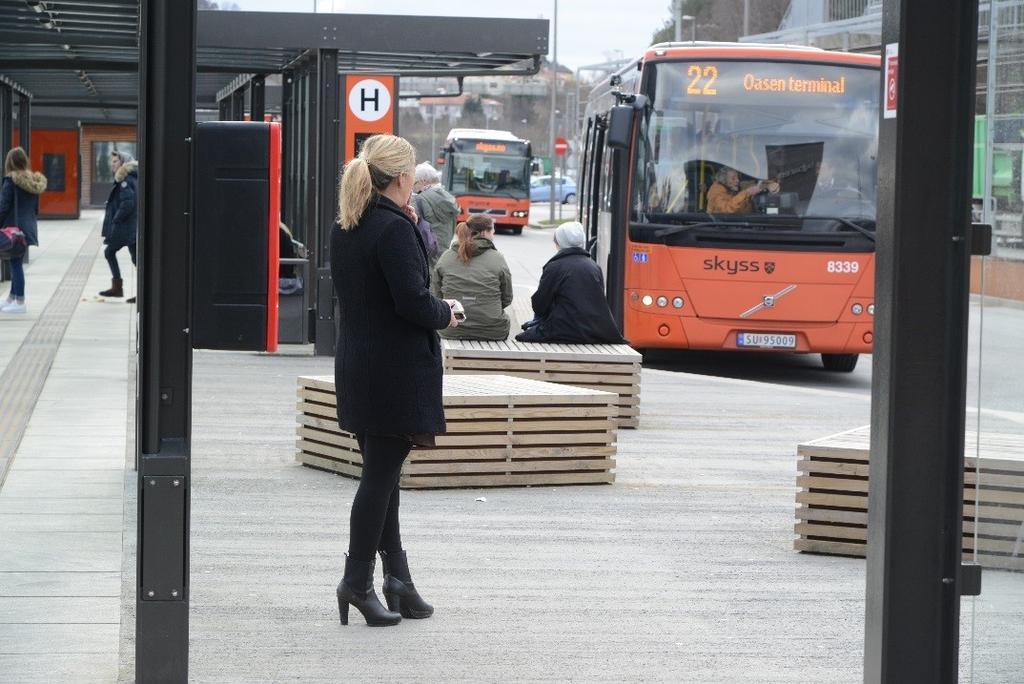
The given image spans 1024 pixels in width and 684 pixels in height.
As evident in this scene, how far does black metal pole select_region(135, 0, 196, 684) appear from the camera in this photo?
4.53 metres

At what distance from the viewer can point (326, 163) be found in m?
14.4

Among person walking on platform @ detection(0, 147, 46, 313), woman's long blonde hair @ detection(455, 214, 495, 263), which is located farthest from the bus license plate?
person walking on platform @ detection(0, 147, 46, 313)

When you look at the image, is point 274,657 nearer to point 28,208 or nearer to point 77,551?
point 77,551

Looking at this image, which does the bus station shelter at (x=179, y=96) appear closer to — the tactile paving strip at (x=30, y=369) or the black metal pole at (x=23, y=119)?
the black metal pole at (x=23, y=119)

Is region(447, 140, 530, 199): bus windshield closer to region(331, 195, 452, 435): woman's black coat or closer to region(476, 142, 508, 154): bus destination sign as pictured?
region(476, 142, 508, 154): bus destination sign

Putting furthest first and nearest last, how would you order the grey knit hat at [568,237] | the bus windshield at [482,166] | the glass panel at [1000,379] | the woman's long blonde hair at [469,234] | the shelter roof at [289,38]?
the bus windshield at [482,166]
the shelter roof at [289,38]
the grey knit hat at [568,237]
the woman's long blonde hair at [469,234]
the glass panel at [1000,379]

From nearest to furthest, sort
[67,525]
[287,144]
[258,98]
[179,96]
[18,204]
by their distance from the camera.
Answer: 1. [179,96]
2. [67,525]
3. [18,204]
4. [287,144]
5. [258,98]

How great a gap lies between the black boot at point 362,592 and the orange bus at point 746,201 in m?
9.61

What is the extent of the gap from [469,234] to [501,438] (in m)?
3.13

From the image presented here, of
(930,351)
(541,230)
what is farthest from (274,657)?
(541,230)

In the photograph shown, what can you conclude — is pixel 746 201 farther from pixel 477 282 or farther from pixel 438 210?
pixel 477 282

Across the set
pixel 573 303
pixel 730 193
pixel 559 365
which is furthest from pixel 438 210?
pixel 559 365

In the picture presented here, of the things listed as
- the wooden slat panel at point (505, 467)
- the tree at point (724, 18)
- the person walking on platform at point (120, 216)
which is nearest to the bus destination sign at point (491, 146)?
the person walking on platform at point (120, 216)

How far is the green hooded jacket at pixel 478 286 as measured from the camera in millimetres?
11359
